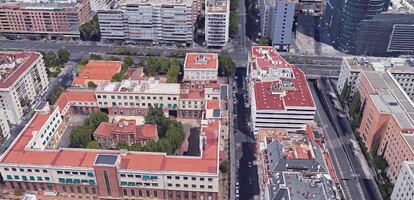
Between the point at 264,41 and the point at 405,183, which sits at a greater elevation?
the point at 405,183

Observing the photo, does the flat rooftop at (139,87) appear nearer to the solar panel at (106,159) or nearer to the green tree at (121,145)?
the green tree at (121,145)

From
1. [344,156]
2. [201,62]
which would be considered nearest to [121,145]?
[201,62]

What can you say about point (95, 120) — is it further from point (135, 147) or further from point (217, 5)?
point (217, 5)

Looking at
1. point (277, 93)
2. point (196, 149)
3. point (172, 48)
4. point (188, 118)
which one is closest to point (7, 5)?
point (172, 48)

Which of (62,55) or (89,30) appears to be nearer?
(62,55)

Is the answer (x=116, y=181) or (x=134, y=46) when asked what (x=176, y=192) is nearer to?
(x=116, y=181)

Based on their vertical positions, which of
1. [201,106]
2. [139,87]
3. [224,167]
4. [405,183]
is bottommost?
[224,167]
